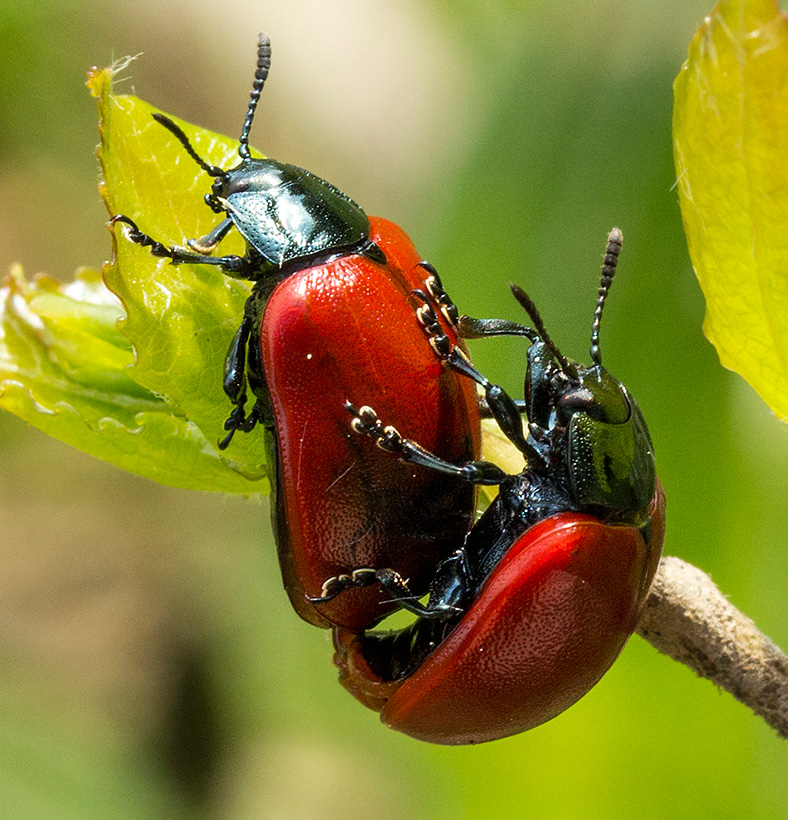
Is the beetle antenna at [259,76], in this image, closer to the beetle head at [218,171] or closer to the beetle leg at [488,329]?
the beetle head at [218,171]

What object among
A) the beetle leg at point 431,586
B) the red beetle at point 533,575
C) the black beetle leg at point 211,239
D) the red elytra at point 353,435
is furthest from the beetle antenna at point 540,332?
the black beetle leg at point 211,239

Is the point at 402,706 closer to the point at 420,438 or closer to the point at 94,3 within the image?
the point at 420,438

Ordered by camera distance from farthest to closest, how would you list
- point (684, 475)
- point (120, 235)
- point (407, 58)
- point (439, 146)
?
point (407, 58)
point (439, 146)
point (684, 475)
point (120, 235)

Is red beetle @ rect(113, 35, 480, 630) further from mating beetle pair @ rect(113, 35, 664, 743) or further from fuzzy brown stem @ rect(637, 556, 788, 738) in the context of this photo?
fuzzy brown stem @ rect(637, 556, 788, 738)

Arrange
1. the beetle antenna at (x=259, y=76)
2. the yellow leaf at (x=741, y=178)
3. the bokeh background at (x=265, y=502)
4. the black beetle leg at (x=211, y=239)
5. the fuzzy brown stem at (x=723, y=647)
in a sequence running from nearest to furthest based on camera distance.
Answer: the yellow leaf at (x=741, y=178) < the fuzzy brown stem at (x=723, y=647) < the black beetle leg at (x=211, y=239) < the beetle antenna at (x=259, y=76) < the bokeh background at (x=265, y=502)

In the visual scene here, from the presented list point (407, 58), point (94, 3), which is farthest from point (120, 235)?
point (407, 58)

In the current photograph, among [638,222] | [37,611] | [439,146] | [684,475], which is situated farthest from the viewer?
[439,146]

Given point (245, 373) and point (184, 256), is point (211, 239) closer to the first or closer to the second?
point (184, 256)

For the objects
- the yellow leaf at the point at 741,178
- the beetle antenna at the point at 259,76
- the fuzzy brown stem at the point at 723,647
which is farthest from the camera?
the beetle antenna at the point at 259,76
